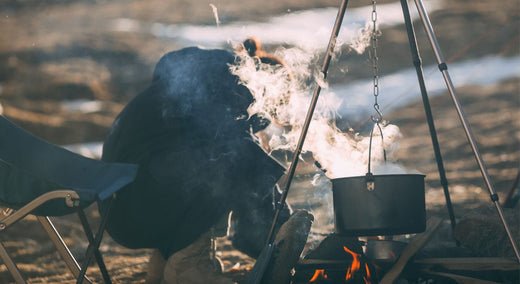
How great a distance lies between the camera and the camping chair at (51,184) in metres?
3.04

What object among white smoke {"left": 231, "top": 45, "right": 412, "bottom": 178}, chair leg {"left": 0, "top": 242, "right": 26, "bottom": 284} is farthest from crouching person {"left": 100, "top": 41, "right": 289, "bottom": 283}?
chair leg {"left": 0, "top": 242, "right": 26, "bottom": 284}

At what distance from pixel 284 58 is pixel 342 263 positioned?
1.50m

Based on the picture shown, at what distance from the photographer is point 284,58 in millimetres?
4438

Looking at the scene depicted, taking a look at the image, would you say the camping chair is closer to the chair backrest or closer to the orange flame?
the chair backrest

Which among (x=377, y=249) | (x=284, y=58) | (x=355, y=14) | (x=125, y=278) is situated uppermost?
(x=355, y=14)

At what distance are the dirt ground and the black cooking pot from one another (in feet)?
13.1

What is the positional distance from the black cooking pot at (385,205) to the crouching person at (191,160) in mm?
630

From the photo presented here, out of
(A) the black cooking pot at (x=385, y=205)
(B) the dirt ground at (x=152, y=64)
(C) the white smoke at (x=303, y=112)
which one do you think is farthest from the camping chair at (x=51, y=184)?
(B) the dirt ground at (x=152, y=64)

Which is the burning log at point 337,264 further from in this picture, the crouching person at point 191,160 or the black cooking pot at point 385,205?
the crouching person at point 191,160

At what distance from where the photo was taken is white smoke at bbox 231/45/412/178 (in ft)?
13.3

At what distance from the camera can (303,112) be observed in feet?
14.5

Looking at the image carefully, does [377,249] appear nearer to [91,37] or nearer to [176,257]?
[176,257]

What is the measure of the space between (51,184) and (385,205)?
64.2 inches

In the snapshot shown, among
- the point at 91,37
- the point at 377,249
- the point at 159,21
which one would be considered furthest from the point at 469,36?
the point at 377,249
